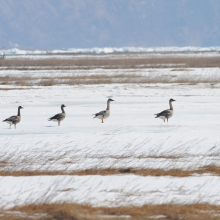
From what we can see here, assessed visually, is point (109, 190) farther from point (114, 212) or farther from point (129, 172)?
point (129, 172)

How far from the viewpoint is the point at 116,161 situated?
9773mm

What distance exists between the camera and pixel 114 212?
6.68 m

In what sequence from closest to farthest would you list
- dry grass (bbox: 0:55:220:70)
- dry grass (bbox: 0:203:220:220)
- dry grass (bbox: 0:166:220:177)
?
dry grass (bbox: 0:203:220:220), dry grass (bbox: 0:166:220:177), dry grass (bbox: 0:55:220:70)

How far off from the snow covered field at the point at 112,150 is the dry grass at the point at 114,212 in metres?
0.19

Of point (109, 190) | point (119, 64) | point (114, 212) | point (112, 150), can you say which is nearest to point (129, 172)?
point (109, 190)

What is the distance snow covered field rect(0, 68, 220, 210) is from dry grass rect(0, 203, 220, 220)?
19 cm

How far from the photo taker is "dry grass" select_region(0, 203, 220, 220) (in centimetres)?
641

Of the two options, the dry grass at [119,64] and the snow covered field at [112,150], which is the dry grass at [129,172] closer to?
the snow covered field at [112,150]

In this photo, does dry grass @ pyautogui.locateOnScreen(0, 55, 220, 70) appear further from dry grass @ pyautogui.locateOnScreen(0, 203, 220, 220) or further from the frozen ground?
dry grass @ pyautogui.locateOnScreen(0, 203, 220, 220)

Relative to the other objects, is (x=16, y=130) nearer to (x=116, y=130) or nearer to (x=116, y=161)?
(x=116, y=130)

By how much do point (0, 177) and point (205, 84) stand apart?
22.2m

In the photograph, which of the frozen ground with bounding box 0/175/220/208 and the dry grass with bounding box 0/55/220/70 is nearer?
the frozen ground with bounding box 0/175/220/208

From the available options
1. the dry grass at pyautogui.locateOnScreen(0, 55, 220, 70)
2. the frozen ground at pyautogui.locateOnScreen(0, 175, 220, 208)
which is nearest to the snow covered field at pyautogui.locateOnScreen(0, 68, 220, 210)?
the frozen ground at pyautogui.locateOnScreen(0, 175, 220, 208)

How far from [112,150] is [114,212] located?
4.27 m
